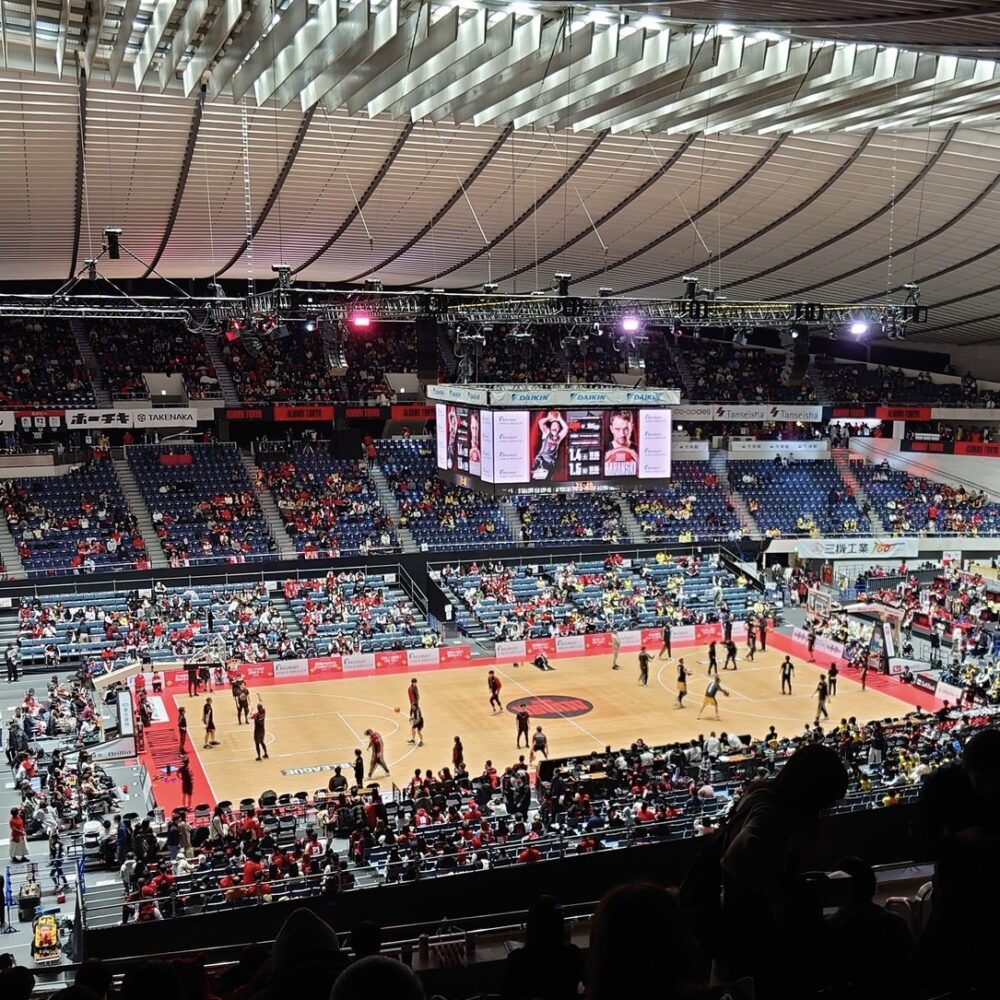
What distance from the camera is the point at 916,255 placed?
36.5 metres

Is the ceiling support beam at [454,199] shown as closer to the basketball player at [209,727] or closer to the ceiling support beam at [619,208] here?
the ceiling support beam at [619,208]

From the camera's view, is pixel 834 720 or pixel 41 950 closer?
pixel 41 950

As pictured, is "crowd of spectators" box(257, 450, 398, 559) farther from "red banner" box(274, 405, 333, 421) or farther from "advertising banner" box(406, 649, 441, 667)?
"advertising banner" box(406, 649, 441, 667)

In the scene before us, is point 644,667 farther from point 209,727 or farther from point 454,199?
point 454,199

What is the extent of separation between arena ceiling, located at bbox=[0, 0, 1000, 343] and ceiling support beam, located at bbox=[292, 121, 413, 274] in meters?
0.09

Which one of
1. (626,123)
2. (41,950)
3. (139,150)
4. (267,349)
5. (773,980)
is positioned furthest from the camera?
(267,349)

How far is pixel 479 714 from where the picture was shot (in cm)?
2845

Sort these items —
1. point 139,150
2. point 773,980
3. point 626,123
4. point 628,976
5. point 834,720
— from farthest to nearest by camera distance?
point 834,720 → point 139,150 → point 626,123 → point 773,980 → point 628,976

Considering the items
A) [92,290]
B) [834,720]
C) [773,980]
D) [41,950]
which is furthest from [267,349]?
[773,980]

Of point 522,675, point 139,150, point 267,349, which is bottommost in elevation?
point 522,675

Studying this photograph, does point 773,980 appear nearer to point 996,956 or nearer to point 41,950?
point 996,956

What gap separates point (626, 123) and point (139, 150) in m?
11.0

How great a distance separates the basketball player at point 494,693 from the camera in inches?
1096

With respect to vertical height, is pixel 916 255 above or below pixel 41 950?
above
